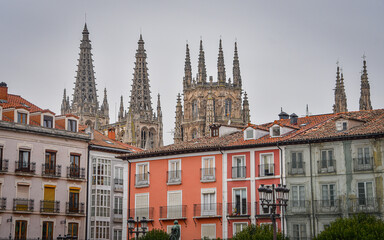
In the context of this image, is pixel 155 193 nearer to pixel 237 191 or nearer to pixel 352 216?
pixel 237 191

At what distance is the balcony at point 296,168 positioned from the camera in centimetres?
6053

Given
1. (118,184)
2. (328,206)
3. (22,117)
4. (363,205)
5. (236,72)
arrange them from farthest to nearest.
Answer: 1. (236,72)
2. (118,184)
3. (22,117)
4. (328,206)
5. (363,205)

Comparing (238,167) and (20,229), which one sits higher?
(238,167)

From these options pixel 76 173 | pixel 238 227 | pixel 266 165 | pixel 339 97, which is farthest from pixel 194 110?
pixel 238 227

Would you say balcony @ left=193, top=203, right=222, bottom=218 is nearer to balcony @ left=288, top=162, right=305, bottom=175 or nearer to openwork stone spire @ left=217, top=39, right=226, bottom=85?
balcony @ left=288, top=162, right=305, bottom=175

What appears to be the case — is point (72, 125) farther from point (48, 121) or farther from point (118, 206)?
point (118, 206)

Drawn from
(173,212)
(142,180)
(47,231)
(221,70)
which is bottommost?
(47,231)

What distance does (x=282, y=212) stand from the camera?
5753 centimetres

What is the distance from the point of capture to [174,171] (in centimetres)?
6594

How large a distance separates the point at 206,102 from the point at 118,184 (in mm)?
98618

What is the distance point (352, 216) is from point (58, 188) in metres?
27.5

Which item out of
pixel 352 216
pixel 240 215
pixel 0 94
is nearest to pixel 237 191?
pixel 240 215

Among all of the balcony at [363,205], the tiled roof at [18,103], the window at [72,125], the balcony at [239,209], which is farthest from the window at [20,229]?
the balcony at [363,205]

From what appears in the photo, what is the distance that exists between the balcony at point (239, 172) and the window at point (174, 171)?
16.5 feet
